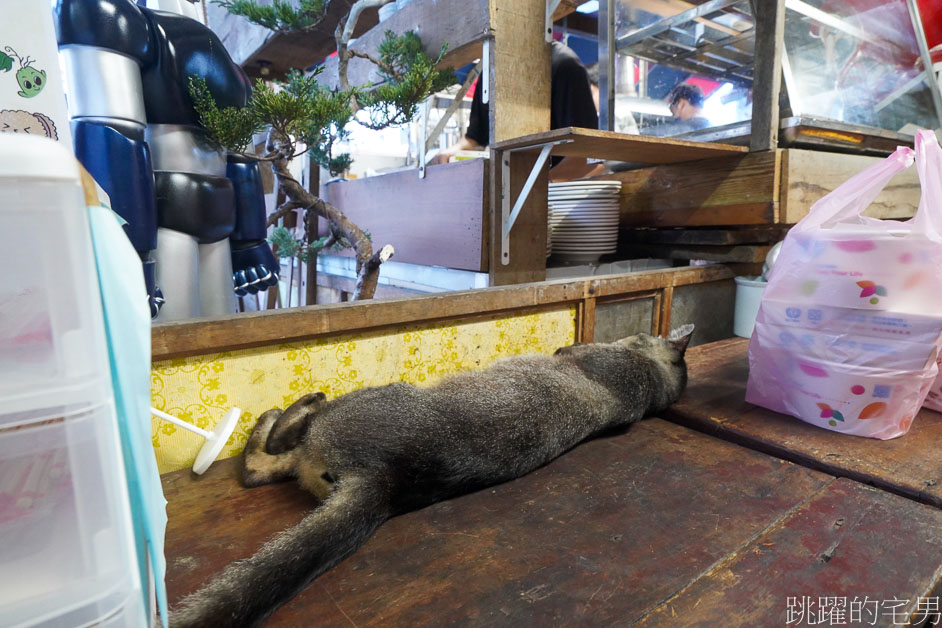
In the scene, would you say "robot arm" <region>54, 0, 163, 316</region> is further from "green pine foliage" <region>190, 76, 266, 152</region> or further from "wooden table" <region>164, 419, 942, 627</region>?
"wooden table" <region>164, 419, 942, 627</region>

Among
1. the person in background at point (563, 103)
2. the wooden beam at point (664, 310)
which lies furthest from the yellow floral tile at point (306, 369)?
the person in background at point (563, 103)

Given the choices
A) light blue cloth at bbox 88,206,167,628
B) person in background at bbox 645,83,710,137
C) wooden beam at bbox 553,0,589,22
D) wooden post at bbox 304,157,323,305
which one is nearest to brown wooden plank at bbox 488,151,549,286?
wooden beam at bbox 553,0,589,22

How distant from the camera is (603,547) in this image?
2.94 feet

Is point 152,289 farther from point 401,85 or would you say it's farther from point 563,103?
point 563,103

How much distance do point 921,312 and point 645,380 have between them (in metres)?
0.65

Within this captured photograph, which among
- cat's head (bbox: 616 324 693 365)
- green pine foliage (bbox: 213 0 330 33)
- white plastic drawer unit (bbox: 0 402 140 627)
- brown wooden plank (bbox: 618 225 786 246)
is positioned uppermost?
green pine foliage (bbox: 213 0 330 33)

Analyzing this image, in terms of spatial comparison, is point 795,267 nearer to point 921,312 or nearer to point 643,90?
point 921,312

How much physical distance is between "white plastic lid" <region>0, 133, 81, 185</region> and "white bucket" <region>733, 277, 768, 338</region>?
241cm

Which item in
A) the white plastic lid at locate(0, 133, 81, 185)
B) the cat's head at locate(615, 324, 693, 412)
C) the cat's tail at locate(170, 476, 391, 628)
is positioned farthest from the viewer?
the cat's head at locate(615, 324, 693, 412)

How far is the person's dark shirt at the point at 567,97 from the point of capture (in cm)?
281

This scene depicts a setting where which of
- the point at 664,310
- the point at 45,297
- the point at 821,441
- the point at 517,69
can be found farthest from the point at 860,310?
the point at 45,297

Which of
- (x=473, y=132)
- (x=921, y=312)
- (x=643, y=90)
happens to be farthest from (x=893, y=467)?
(x=473, y=132)

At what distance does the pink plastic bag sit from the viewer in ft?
3.91

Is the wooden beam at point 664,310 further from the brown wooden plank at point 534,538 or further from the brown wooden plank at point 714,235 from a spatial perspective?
the brown wooden plank at point 534,538
